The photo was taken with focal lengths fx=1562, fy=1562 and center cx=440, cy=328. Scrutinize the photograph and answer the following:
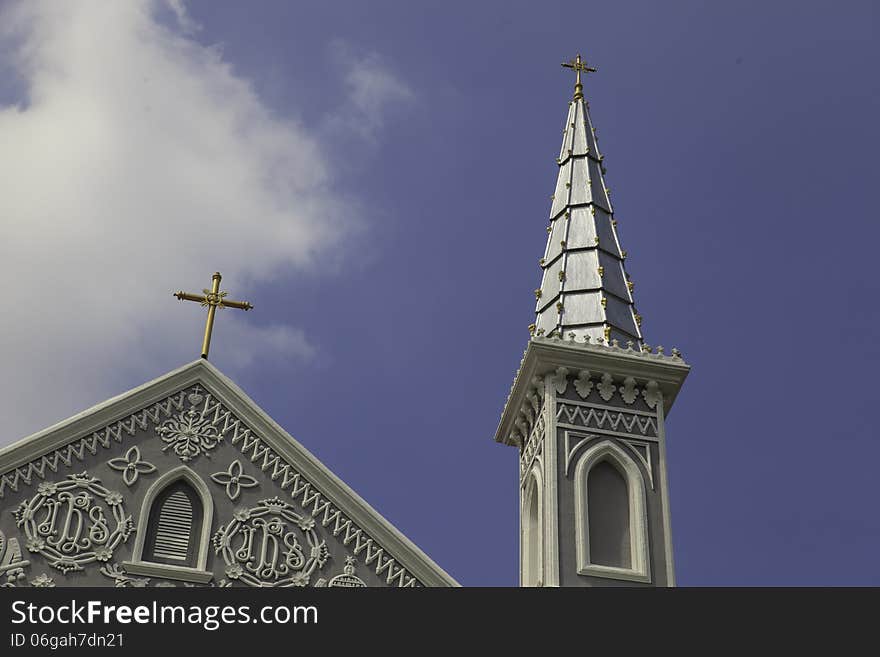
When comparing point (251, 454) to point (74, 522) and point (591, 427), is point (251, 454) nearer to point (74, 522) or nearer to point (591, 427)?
point (74, 522)

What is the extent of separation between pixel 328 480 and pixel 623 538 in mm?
3726

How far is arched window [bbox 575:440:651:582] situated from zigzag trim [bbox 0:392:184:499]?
16.4ft

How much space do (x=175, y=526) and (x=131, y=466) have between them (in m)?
0.87

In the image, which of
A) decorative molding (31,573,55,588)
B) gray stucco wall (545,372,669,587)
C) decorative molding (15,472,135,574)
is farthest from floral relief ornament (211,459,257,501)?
gray stucco wall (545,372,669,587)

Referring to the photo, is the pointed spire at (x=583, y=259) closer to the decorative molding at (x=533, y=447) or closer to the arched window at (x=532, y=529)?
the decorative molding at (x=533, y=447)

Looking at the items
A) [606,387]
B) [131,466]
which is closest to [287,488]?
[131,466]

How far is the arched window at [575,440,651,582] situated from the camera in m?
18.6

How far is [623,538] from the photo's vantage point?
749 inches

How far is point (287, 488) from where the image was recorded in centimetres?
1802

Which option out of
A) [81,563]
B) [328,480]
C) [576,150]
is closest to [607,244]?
[576,150]

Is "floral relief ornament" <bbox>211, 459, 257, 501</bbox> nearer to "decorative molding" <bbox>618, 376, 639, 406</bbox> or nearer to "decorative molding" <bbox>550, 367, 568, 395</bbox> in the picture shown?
"decorative molding" <bbox>550, 367, 568, 395</bbox>

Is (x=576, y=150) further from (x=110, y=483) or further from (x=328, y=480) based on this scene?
(x=110, y=483)

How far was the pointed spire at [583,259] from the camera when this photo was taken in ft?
68.5

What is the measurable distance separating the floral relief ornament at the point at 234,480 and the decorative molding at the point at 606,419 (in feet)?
13.4
